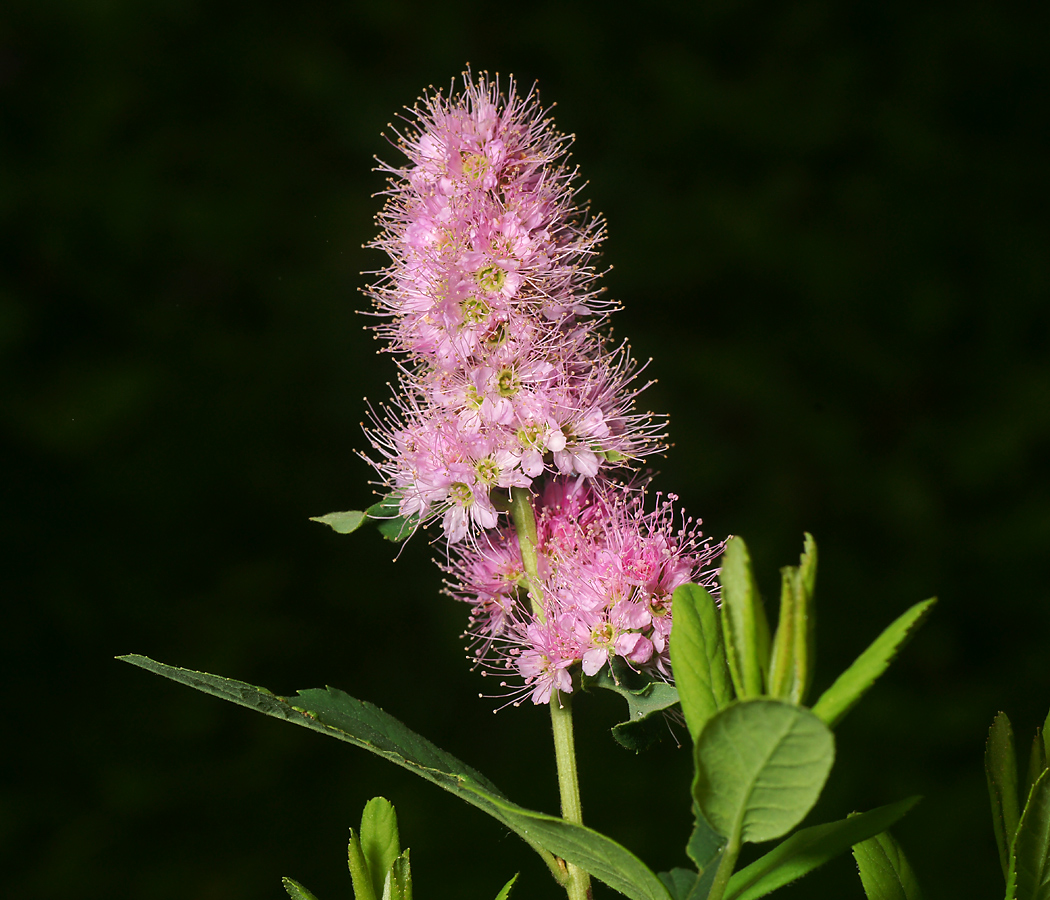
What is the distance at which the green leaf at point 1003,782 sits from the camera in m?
0.47

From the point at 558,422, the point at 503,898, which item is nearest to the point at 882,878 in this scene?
the point at 503,898

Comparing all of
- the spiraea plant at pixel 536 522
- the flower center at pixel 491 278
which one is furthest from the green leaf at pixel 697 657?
the flower center at pixel 491 278

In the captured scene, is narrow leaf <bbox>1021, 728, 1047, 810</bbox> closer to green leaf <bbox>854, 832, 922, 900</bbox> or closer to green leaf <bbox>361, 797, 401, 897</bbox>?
green leaf <bbox>854, 832, 922, 900</bbox>

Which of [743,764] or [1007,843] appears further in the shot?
[1007,843]

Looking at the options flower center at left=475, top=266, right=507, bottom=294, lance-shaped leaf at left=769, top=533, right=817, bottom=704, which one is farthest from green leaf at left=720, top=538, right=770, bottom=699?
flower center at left=475, top=266, right=507, bottom=294

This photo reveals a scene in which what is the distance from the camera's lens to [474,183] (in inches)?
26.6

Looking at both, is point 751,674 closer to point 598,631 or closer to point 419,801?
point 598,631

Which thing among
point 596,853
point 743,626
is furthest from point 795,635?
point 596,853

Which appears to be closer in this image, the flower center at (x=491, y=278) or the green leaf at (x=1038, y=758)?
the green leaf at (x=1038, y=758)

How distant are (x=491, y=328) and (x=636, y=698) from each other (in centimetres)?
24

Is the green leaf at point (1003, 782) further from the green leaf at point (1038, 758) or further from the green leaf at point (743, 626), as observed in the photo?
the green leaf at point (743, 626)

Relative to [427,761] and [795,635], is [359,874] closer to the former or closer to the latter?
[427,761]

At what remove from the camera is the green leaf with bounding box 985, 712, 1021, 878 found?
18.5 inches

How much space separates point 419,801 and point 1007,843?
1.71m
